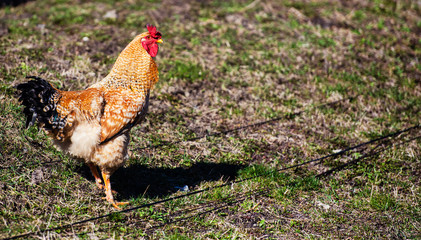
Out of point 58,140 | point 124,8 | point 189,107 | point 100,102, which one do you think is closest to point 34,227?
point 58,140

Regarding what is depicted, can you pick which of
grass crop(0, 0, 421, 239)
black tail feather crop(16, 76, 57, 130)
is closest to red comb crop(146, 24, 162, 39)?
black tail feather crop(16, 76, 57, 130)

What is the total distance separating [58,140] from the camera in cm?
439

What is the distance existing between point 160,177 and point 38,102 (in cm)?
203

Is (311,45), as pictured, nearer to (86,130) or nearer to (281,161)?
(281,161)

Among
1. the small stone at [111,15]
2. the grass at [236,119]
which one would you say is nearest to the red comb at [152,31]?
the grass at [236,119]

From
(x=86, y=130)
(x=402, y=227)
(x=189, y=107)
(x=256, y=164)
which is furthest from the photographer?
(x=189, y=107)

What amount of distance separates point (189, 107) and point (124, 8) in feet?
14.0

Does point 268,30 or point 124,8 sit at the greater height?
point 124,8

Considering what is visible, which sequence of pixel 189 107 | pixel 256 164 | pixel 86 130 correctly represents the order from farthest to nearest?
pixel 189 107 < pixel 256 164 < pixel 86 130

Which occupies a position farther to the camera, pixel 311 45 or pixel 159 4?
pixel 159 4

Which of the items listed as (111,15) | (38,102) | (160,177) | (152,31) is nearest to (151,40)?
(152,31)

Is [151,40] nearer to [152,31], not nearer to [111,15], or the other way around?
[152,31]

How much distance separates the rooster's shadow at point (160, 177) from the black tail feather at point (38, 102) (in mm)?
1199

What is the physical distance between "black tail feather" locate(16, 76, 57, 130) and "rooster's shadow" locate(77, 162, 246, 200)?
3.93 feet
